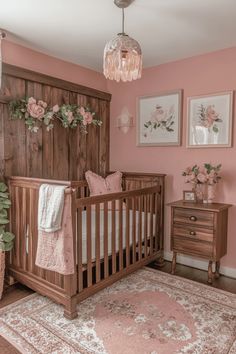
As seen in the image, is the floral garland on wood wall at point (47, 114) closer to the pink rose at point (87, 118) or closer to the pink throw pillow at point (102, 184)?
the pink rose at point (87, 118)

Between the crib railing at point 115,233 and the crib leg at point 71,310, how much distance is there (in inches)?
4.1

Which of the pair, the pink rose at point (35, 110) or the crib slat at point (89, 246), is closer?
the crib slat at point (89, 246)

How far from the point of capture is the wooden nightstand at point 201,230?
252 centimetres

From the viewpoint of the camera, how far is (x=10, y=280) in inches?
100

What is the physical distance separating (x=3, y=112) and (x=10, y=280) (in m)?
1.59

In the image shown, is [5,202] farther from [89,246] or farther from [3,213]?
[89,246]

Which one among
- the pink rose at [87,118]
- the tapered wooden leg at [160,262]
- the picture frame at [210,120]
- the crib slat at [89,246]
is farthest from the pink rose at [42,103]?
the tapered wooden leg at [160,262]

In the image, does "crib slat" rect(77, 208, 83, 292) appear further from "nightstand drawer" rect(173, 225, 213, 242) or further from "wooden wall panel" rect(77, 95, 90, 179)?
"wooden wall panel" rect(77, 95, 90, 179)

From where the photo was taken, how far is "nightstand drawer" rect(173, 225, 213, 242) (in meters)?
2.54

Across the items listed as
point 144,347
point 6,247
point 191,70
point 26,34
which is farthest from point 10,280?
point 191,70

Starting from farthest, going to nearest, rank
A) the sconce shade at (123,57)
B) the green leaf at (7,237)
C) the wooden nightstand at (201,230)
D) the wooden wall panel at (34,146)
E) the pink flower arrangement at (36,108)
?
the wooden wall panel at (34,146), the pink flower arrangement at (36,108), the wooden nightstand at (201,230), the green leaf at (7,237), the sconce shade at (123,57)

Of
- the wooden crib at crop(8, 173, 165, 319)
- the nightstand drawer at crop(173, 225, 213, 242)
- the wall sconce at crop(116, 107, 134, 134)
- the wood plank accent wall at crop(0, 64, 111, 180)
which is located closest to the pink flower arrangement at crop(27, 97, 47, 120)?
the wood plank accent wall at crop(0, 64, 111, 180)

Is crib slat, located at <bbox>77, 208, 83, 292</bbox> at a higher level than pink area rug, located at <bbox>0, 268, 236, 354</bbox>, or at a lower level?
higher

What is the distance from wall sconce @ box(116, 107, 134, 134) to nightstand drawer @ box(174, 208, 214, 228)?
1294 millimetres
